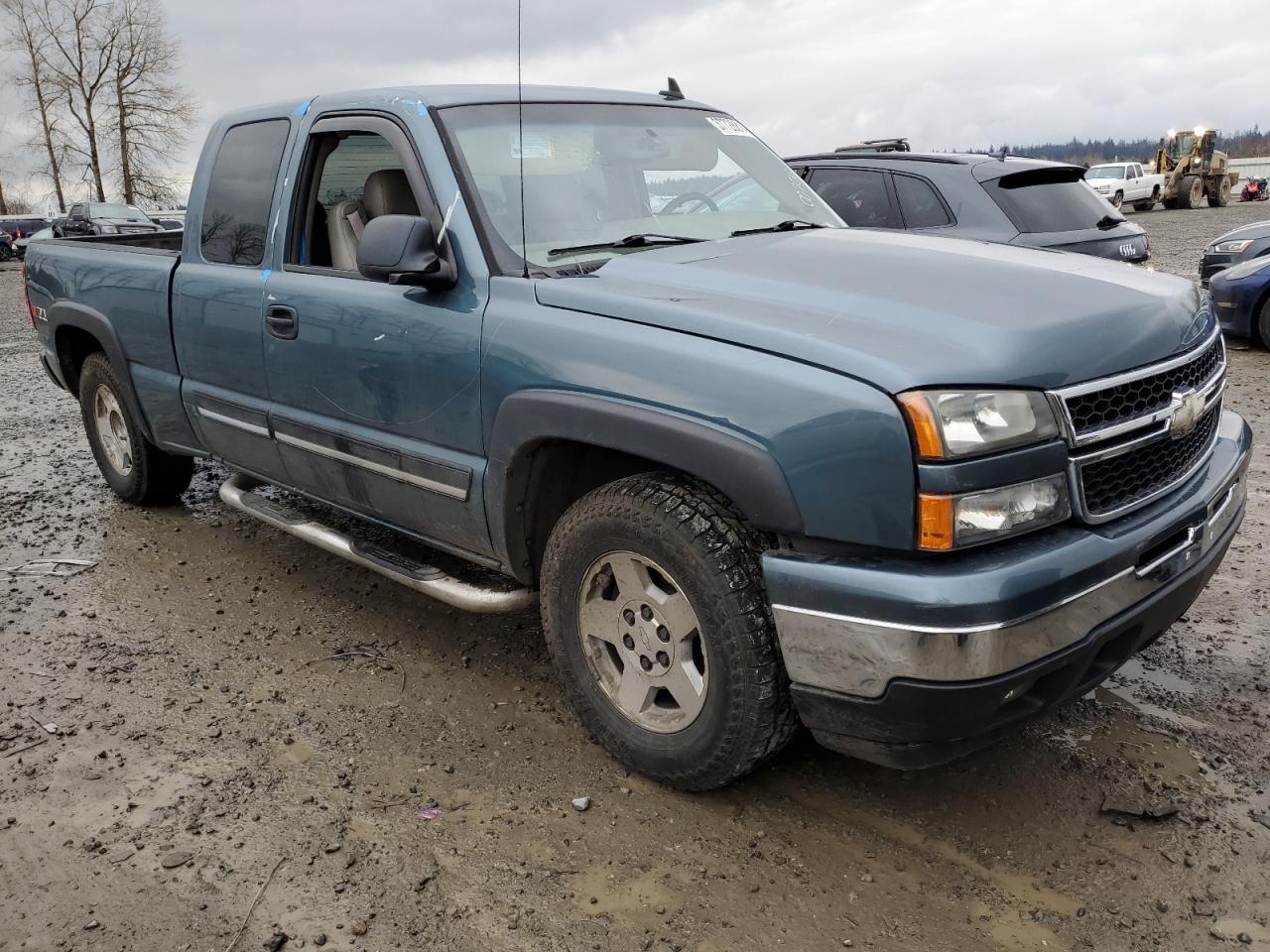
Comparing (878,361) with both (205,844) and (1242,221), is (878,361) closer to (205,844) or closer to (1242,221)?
(205,844)

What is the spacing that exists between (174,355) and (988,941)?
384 centimetres

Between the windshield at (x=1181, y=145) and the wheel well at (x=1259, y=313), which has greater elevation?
the windshield at (x=1181, y=145)

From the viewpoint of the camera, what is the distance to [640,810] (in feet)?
9.57

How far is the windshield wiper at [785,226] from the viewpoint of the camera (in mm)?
3584

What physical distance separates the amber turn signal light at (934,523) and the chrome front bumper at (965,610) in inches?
2.5

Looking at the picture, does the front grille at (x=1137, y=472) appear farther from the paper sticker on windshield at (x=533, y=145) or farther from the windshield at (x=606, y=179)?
the paper sticker on windshield at (x=533, y=145)

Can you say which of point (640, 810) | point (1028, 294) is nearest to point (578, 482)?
point (640, 810)

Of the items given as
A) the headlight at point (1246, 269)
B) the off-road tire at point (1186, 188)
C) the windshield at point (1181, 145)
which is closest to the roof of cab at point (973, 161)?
the headlight at point (1246, 269)

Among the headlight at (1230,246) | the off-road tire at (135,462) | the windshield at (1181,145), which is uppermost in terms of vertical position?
the windshield at (1181,145)

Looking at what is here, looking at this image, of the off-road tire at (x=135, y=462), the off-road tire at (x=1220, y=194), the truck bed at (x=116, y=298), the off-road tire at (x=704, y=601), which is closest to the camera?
the off-road tire at (x=704, y=601)

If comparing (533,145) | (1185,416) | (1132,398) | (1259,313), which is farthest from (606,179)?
(1259,313)

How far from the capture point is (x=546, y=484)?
3.16 m

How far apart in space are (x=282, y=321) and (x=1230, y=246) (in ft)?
32.2

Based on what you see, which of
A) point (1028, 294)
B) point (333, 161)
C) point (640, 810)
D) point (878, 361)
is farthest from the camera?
point (333, 161)
